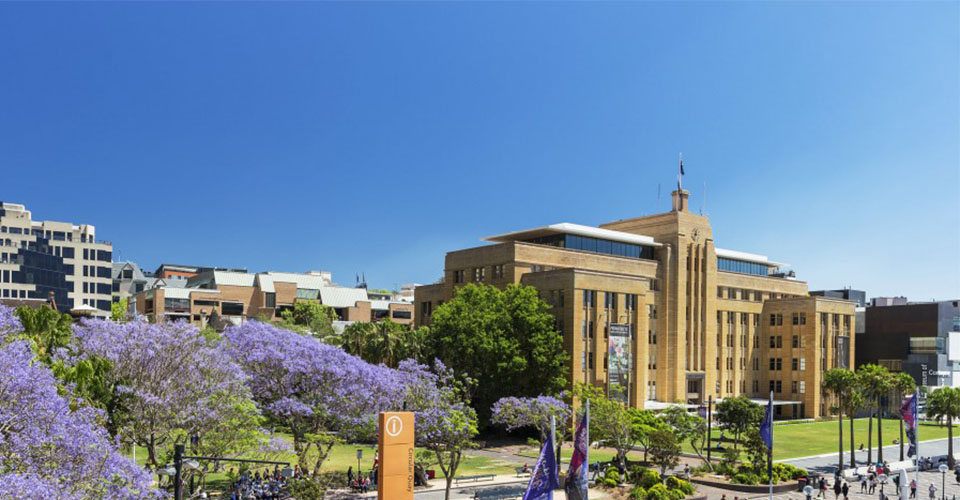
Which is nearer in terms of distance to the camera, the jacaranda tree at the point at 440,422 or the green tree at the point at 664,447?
the jacaranda tree at the point at 440,422

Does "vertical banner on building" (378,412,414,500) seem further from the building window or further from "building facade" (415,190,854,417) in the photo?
the building window

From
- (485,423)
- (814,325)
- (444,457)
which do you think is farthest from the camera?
(814,325)

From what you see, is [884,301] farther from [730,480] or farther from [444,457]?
[444,457]

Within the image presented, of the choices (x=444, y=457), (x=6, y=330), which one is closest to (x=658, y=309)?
(x=444, y=457)

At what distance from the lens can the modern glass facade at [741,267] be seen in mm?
102062

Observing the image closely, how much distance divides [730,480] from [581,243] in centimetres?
3629

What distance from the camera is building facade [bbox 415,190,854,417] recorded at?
2982 inches

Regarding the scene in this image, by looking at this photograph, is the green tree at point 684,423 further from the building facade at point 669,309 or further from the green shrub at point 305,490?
the green shrub at point 305,490

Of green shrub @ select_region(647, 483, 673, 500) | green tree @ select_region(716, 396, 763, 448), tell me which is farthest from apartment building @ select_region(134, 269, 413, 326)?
green shrub @ select_region(647, 483, 673, 500)

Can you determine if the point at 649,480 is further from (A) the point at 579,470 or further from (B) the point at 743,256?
(B) the point at 743,256

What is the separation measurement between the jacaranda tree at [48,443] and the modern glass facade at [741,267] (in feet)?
293

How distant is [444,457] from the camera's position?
46.2 metres

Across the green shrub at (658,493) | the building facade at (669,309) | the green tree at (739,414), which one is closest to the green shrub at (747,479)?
the green shrub at (658,493)

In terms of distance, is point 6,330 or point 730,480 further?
point 730,480
